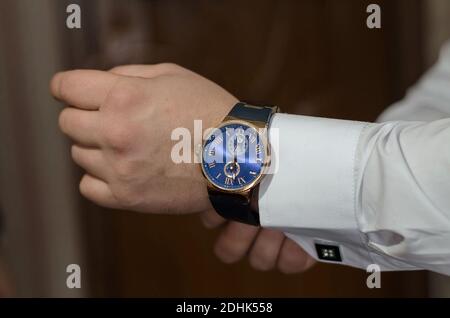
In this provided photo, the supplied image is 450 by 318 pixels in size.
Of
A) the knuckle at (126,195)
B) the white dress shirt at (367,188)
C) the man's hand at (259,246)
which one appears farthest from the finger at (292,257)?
the knuckle at (126,195)

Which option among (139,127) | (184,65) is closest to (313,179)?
(139,127)

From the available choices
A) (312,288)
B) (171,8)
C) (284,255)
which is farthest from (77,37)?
(312,288)

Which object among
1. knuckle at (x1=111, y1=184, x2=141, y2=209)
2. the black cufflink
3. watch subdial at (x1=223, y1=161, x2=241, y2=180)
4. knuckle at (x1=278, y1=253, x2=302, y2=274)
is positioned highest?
watch subdial at (x1=223, y1=161, x2=241, y2=180)

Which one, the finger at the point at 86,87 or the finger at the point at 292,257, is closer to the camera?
the finger at the point at 86,87

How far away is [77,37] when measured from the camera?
1388 mm

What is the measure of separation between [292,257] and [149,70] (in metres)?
0.32

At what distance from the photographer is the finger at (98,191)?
808 mm

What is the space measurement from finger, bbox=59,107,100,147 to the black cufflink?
0.97 feet

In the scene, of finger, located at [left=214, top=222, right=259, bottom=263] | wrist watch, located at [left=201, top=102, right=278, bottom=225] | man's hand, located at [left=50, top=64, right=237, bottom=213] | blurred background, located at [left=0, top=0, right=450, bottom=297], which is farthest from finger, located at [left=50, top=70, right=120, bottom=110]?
blurred background, located at [left=0, top=0, right=450, bottom=297]

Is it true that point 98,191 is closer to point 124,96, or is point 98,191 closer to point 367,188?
point 124,96

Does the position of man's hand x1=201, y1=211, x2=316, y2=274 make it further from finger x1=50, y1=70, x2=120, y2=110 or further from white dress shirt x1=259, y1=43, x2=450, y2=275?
finger x1=50, y1=70, x2=120, y2=110

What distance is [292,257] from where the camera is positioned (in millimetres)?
912

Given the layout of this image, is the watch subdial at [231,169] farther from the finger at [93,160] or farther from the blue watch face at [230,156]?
the finger at [93,160]

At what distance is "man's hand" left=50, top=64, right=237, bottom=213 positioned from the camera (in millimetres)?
760
